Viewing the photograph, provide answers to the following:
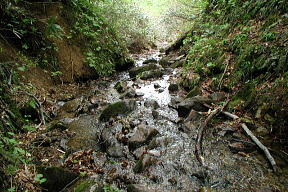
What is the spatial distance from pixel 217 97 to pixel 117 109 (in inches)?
107

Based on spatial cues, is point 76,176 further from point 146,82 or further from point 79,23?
point 79,23

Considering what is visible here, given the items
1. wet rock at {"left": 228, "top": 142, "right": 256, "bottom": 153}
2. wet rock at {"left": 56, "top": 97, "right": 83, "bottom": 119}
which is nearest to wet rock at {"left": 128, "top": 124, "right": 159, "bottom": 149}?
wet rock at {"left": 228, "top": 142, "right": 256, "bottom": 153}

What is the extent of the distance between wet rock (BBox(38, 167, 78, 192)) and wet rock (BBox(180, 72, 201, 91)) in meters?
4.63

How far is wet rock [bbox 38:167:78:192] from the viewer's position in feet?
8.83

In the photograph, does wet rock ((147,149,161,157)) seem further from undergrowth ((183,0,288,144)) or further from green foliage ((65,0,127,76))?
green foliage ((65,0,127,76))

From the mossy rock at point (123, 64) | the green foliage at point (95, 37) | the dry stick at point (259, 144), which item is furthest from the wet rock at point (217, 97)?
the mossy rock at point (123, 64)

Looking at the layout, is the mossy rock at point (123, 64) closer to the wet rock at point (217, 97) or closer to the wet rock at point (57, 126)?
the wet rock at point (57, 126)

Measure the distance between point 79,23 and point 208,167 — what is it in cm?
754

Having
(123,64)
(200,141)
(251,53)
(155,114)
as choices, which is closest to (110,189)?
(200,141)

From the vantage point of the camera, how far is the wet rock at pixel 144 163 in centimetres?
323

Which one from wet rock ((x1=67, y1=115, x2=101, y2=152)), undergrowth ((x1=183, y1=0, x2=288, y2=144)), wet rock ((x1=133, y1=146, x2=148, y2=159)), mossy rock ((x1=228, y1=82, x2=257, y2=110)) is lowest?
wet rock ((x1=67, y1=115, x2=101, y2=152))

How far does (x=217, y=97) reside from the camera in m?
5.00

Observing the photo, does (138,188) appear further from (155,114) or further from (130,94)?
(130,94)

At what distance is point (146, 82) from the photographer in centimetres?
795
